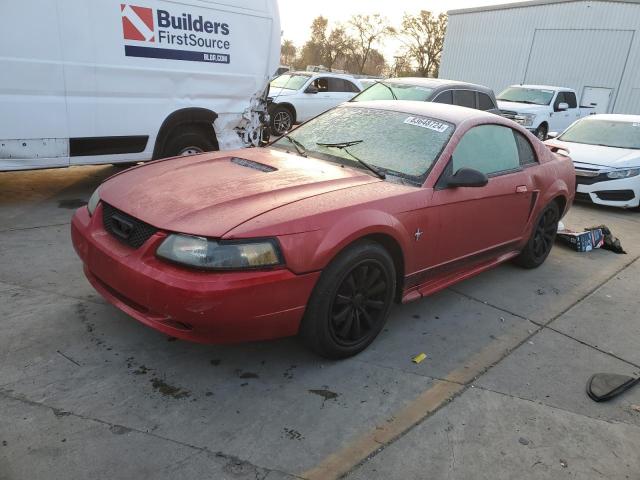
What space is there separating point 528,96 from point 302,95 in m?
6.65

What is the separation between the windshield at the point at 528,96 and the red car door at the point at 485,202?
11.1 metres

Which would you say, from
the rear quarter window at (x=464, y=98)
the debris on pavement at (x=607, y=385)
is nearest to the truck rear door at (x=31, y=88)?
the debris on pavement at (x=607, y=385)

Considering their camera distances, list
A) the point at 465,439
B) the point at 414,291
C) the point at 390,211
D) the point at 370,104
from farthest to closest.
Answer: the point at 370,104 → the point at 414,291 → the point at 390,211 → the point at 465,439

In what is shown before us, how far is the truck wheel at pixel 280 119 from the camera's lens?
12523 mm

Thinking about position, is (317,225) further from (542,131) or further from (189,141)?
(542,131)

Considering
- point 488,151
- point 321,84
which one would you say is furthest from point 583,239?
point 321,84

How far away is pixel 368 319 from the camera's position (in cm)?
317

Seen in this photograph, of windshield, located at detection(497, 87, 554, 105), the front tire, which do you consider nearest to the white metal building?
windshield, located at detection(497, 87, 554, 105)

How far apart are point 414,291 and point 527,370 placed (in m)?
0.87

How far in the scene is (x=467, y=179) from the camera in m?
3.41

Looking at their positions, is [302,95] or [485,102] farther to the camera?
[302,95]

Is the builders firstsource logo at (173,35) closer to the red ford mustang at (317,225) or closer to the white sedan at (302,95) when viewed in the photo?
the red ford mustang at (317,225)

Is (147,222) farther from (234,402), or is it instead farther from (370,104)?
(370,104)

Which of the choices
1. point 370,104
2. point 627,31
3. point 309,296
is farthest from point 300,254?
point 627,31
